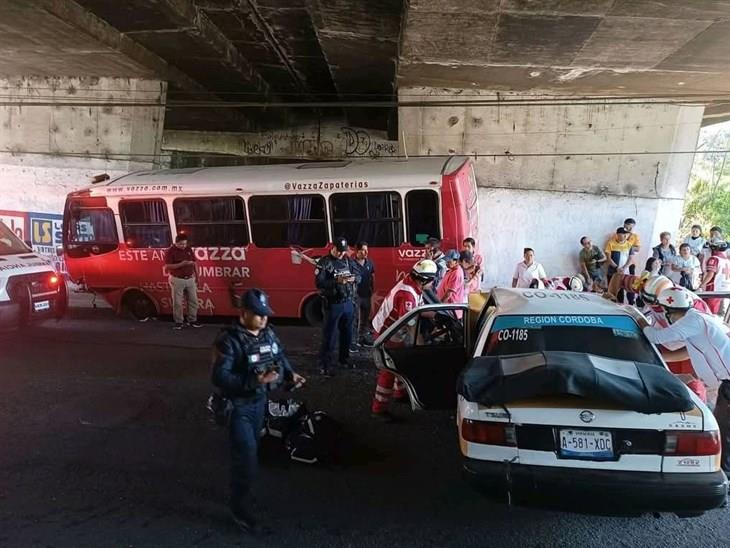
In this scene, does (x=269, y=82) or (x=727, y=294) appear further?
(x=269, y=82)

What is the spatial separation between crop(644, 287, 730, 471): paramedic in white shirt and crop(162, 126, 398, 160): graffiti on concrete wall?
1489cm

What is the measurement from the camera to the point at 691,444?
3354mm

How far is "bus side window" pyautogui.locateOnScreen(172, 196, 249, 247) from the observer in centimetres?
1041

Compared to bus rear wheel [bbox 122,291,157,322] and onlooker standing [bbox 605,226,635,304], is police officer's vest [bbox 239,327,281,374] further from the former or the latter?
onlooker standing [bbox 605,226,635,304]

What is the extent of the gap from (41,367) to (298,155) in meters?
14.1

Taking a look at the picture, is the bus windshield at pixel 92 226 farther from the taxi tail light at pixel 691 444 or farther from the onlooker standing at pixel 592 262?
the taxi tail light at pixel 691 444

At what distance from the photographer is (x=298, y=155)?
20547mm

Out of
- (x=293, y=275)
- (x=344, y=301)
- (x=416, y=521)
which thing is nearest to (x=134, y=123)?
(x=293, y=275)

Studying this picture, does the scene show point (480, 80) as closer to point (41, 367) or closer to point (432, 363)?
point (432, 363)

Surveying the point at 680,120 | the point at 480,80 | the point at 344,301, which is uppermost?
the point at 480,80

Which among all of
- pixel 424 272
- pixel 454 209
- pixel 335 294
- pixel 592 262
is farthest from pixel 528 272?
pixel 424 272

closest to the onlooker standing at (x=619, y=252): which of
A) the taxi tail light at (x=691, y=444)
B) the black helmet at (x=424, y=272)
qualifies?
the black helmet at (x=424, y=272)

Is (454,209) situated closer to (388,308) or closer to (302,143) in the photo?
(388,308)

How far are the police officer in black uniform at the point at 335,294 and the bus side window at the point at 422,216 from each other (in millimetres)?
2316
